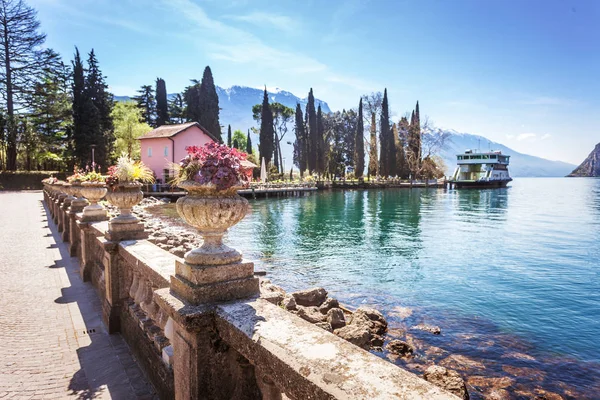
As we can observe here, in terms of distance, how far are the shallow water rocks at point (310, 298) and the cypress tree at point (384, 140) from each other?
6294 cm

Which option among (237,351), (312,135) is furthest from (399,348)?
(312,135)

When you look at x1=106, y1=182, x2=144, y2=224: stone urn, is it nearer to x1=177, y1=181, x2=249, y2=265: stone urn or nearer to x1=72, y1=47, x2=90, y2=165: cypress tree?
x1=177, y1=181, x2=249, y2=265: stone urn

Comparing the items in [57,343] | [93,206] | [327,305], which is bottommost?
[327,305]

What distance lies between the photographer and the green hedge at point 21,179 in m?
40.1

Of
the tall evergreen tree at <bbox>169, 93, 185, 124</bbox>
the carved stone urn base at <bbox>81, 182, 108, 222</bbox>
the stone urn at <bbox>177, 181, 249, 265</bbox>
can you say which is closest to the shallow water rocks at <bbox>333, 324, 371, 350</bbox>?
the stone urn at <bbox>177, 181, 249, 265</bbox>

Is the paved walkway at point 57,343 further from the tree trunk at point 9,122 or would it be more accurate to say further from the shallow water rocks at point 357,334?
the tree trunk at point 9,122

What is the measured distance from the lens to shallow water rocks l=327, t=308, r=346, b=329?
782 centimetres

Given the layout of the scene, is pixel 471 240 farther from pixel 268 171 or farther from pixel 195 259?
pixel 268 171

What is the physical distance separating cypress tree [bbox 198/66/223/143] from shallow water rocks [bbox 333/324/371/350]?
47721 mm

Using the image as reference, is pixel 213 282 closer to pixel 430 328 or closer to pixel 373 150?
pixel 430 328

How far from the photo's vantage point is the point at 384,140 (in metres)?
69.2

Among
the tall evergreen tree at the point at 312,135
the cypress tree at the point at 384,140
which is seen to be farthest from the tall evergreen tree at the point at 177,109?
the cypress tree at the point at 384,140

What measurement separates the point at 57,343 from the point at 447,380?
216 inches

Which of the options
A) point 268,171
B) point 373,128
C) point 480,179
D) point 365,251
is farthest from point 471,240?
point 480,179
